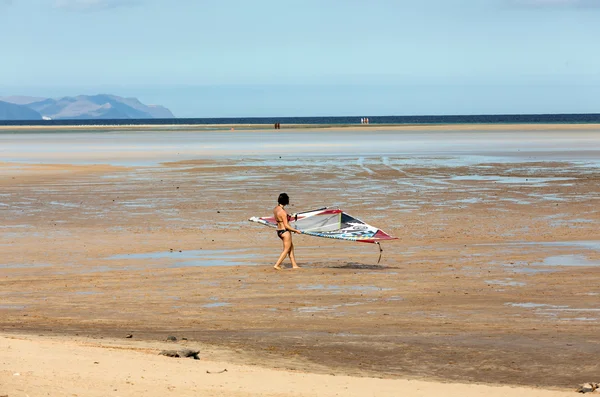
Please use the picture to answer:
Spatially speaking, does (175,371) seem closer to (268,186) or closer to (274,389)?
(274,389)

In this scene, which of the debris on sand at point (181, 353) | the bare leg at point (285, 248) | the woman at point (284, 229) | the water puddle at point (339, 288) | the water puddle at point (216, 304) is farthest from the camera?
the woman at point (284, 229)

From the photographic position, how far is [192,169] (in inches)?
1747

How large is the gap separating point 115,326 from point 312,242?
8.43m

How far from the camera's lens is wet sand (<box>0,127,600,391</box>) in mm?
10875

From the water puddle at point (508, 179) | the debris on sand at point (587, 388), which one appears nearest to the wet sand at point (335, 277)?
the debris on sand at point (587, 388)

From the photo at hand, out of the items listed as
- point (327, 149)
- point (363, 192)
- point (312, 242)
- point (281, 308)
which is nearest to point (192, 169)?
point (363, 192)

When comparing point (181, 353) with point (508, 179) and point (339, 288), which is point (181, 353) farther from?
point (508, 179)

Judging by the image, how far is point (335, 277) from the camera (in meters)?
15.8

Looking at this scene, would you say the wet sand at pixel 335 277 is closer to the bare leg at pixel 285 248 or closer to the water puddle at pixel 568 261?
the water puddle at pixel 568 261

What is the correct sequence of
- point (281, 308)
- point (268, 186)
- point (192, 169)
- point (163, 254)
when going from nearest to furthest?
point (281, 308) < point (163, 254) < point (268, 186) < point (192, 169)

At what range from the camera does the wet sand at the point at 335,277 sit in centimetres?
1088

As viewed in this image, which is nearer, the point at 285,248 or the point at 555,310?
the point at 555,310

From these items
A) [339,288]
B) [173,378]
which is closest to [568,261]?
[339,288]

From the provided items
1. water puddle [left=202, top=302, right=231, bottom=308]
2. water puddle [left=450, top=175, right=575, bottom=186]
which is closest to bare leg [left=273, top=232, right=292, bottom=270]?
water puddle [left=202, top=302, right=231, bottom=308]
